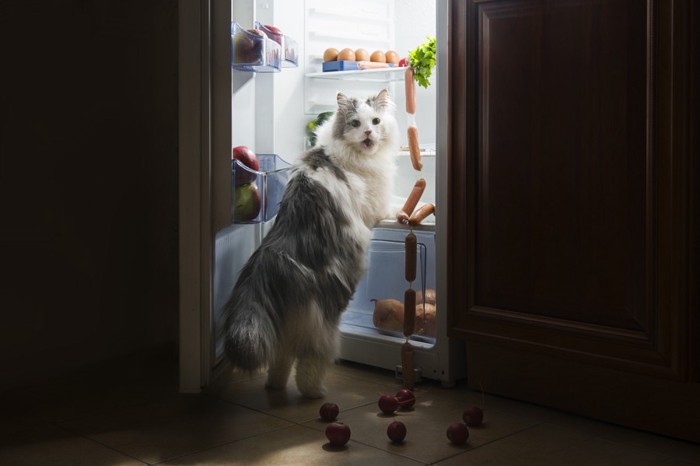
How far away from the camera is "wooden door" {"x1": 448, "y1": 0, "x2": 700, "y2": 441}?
1909mm

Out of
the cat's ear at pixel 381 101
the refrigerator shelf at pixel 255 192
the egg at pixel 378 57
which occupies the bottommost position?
the refrigerator shelf at pixel 255 192

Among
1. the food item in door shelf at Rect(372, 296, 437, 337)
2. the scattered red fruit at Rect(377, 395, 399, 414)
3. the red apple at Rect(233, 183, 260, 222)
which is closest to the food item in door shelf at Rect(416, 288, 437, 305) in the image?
the food item in door shelf at Rect(372, 296, 437, 337)

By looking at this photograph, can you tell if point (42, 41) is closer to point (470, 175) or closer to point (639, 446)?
point (470, 175)

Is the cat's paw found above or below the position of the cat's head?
below

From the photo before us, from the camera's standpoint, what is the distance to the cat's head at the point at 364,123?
108 inches

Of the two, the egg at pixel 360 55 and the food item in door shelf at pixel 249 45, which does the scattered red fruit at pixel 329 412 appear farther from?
the egg at pixel 360 55

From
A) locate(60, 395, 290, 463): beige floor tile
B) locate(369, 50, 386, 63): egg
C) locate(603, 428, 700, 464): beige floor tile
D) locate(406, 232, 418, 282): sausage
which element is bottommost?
locate(603, 428, 700, 464): beige floor tile

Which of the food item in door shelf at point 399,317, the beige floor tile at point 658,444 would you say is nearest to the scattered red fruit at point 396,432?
the beige floor tile at point 658,444

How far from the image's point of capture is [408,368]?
2.62 metres

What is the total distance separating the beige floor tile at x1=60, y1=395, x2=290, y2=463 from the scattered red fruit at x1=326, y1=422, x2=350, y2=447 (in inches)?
9.4

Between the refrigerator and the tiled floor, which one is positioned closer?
the tiled floor

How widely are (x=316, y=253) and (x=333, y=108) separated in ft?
2.90

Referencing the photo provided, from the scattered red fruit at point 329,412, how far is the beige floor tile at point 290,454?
126mm

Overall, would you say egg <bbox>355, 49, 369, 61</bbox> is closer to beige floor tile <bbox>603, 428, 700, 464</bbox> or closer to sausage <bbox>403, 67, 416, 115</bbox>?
sausage <bbox>403, 67, 416, 115</bbox>
